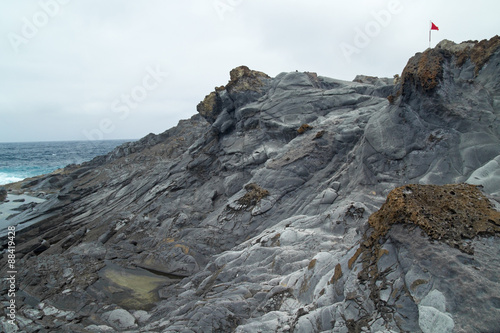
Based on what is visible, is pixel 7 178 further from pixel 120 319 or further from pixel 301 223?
pixel 301 223

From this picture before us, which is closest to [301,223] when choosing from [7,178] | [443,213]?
[443,213]

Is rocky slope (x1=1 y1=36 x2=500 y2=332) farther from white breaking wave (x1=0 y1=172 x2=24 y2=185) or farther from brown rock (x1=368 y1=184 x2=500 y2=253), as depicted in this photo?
white breaking wave (x1=0 y1=172 x2=24 y2=185)

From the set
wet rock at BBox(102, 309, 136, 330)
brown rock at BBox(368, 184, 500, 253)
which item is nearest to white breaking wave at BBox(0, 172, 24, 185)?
wet rock at BBox(102, 309, 136, 330)

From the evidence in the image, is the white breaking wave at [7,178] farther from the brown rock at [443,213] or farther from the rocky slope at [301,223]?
the brown rock at [443,213]

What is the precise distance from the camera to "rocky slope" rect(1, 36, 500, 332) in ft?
20.6

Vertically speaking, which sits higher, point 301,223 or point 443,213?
point 443,213

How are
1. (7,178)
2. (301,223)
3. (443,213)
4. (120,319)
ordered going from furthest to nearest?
(7,178) → (301,223) → (120,319) → (443,213)

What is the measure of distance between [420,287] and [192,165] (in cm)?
2404

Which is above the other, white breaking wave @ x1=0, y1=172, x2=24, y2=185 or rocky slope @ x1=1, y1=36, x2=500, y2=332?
rocky slope @ x1=1, y1=36, x2=500, y2=332

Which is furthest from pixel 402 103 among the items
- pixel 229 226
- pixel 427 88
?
pixel 229 226

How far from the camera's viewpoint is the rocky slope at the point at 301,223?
6.29 m

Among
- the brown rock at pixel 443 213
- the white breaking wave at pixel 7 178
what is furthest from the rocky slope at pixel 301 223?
the white breaking wave at pixel 7 178

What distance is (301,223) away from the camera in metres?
14.8

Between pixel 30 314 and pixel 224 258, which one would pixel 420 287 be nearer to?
pixel 224 258
